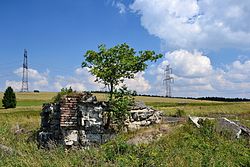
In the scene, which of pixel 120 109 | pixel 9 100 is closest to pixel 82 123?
pixel 120 109

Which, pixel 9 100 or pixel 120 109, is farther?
pixel 9 100

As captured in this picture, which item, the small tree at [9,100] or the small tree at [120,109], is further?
the small tree at [9,100]

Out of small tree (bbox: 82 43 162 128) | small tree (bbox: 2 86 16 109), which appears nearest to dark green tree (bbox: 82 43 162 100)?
small tree (bbox: 82 43 162 128)

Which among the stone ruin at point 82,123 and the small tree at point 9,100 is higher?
the small tree at point 9,100

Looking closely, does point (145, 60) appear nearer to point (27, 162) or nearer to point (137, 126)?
point (137, 126)

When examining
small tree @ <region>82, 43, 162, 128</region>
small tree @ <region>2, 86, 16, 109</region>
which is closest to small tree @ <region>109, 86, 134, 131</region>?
small tree @ <region>82, 43, 162, 128</region>

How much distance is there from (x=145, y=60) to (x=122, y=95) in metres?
2.25

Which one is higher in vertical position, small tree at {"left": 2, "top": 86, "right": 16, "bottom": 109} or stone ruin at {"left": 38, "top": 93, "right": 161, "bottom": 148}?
small tree at {"left": 2, "top": 86, "right": 16, "bottom": 109}

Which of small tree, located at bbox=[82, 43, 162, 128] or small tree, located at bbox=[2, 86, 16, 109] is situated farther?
small tree, located at bbox=[2, 86, 16, 109]

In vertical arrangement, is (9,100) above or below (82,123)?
above

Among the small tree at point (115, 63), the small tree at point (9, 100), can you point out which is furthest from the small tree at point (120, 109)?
the small tree at point (9, 100)

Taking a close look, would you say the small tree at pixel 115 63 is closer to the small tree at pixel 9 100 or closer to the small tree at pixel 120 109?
the small tree at pixel 120 109

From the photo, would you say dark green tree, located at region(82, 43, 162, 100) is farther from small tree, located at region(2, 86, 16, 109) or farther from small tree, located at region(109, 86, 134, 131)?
small tree, located at region(2, 86, 16, 109)

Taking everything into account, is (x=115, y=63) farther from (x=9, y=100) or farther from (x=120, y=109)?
(x=9, y=100)
